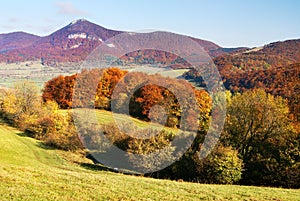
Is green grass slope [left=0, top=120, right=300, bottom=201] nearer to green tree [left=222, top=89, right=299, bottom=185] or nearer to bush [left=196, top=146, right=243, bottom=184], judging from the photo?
bush [left=196, top=146, right=243, bottom=184]

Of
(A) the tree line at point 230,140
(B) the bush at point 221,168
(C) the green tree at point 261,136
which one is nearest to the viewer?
(B) the bush at point 221,168

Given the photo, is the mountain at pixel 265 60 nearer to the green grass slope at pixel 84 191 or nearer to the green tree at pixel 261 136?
the green tree at pixel 261 136

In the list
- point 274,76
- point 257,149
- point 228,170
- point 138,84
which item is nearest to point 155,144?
point 228,170

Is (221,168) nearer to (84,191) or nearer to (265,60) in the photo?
(84,191)

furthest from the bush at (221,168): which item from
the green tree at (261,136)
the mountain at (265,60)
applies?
the mountain at (265,60)

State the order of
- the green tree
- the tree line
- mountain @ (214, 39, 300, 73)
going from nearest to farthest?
the tree line < the green tree < mountain @ (214, 39, 300, 73)

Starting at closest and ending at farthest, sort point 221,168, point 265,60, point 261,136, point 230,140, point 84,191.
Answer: point 84,191 < point 221,168 < point 261,136 < point 230,140 < point 265,60

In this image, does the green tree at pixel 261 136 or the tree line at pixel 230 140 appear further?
the green tree at pixel 261 136

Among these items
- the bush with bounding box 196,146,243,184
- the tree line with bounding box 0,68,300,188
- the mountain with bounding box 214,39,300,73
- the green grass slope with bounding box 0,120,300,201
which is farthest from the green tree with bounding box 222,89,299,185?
the mountain with bounding box 214,39,300,73

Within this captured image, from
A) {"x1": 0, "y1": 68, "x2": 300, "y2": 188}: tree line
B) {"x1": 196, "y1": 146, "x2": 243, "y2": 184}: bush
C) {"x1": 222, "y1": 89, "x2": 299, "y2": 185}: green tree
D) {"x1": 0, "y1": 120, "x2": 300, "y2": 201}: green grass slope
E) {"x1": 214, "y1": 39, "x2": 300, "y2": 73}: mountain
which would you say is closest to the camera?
{"x1": 0, "y1": 120, "x2": 300, "y2": 201}: green grass slope

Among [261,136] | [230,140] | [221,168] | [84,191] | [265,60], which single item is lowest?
[221,168]

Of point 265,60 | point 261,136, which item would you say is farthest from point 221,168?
point 265,60

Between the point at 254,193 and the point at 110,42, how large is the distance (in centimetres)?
2154

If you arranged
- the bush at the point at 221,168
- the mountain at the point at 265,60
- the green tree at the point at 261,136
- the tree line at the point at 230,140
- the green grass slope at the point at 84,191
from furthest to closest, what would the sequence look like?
the mountain at the point at 265,60
the green tree at the point at 261,136
the tree line at the point at 230,140
the bush at the point at 221,168
the green grass slope at the point at 84,191
